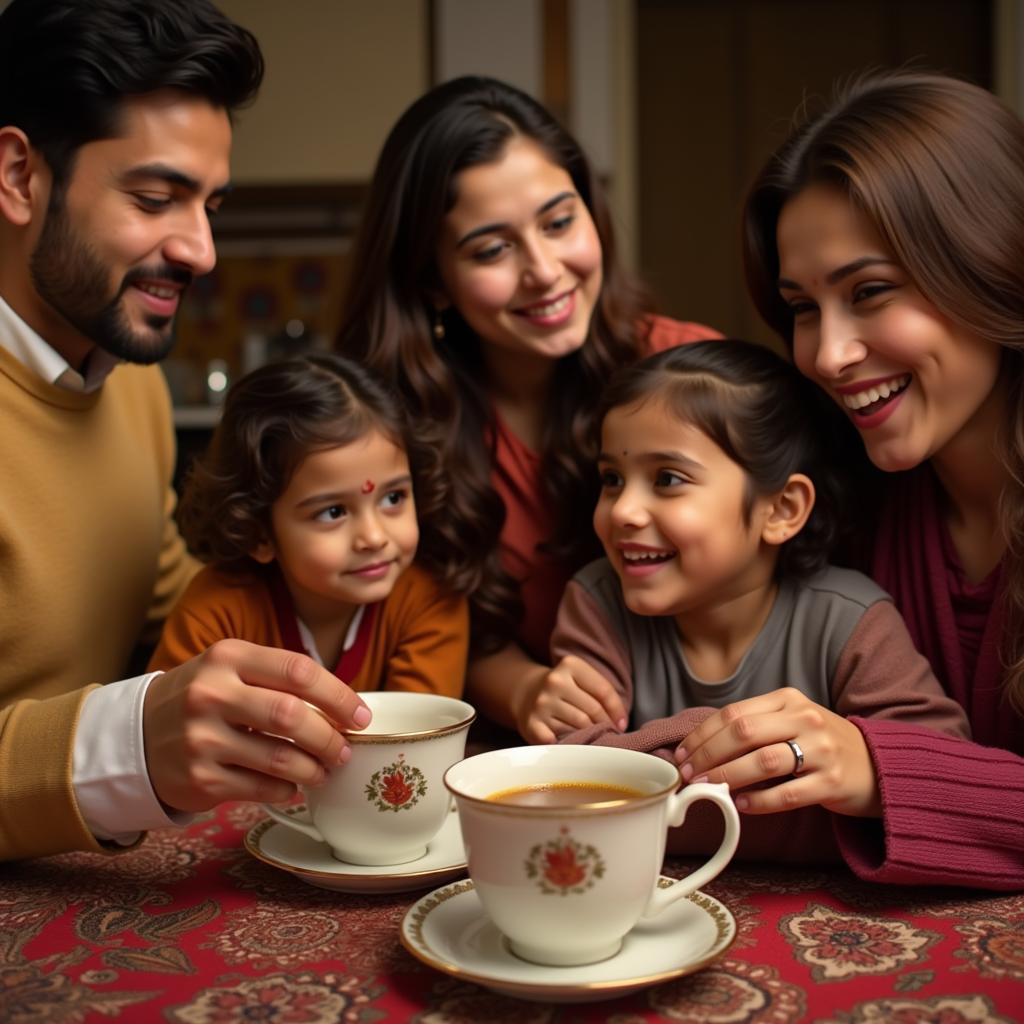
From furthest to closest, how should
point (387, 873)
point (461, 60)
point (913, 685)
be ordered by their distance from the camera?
point (461, 60), point (913, 685), point (387, 873)

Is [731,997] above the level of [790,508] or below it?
below

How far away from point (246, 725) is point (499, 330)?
0.83 m

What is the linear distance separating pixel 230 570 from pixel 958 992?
96 centimetres

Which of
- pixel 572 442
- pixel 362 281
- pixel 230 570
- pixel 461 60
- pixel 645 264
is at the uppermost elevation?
pixel 461 60

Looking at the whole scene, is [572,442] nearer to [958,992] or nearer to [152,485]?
[152,485]

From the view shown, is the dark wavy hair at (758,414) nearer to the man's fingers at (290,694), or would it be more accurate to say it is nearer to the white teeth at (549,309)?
the white teeth at (549,309)

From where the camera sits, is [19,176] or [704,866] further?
[19,176]

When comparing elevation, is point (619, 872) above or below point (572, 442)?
below

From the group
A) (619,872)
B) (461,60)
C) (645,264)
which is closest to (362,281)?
(619,872)

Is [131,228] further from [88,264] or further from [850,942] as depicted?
[850,942]

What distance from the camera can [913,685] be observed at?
1031 millimetres

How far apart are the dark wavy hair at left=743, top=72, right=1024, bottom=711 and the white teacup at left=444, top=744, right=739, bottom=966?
46 cm

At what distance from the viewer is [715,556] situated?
1.14 m

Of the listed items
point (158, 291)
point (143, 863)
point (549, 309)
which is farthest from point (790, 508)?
point (158, 291)
